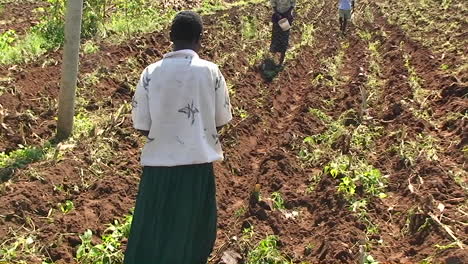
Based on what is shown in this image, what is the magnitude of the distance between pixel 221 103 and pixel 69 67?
2788 mm

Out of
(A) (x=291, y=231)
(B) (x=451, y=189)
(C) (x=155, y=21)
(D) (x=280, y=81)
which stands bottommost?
(A) (x=291, y=231)

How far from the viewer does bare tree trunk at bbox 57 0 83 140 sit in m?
5.30

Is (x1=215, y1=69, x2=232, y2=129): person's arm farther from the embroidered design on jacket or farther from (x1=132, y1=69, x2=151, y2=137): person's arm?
(x1=132, y1=69, x2=151, y2=137): person's arm

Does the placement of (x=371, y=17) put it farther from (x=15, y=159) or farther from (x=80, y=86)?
(x=15, y=159)

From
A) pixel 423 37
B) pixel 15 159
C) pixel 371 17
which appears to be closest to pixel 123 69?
pixel 15 159

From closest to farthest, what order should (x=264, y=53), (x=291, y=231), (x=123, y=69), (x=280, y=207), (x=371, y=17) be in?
(x=291, y=231) → (x=280, y=207) → (x=123, y=69) → (x=264, y=53) → (x=371, y=17)

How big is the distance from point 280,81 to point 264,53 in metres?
1.67

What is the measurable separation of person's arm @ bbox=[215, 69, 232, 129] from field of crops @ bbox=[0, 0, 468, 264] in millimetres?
1126

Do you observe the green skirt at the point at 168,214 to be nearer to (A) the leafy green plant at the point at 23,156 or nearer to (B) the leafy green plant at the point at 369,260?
(B) the leafy green plant at the point at 369,260

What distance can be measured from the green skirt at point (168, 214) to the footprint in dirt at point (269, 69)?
570 cm

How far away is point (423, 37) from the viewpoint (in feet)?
38.4

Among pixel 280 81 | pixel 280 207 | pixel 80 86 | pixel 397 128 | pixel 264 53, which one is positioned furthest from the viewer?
pixel 264 53

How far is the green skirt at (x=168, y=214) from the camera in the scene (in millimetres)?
3172

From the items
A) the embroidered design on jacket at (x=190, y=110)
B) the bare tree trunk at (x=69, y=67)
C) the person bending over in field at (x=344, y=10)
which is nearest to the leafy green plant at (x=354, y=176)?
the embroidered design on jacket at (x=190, y=110)
